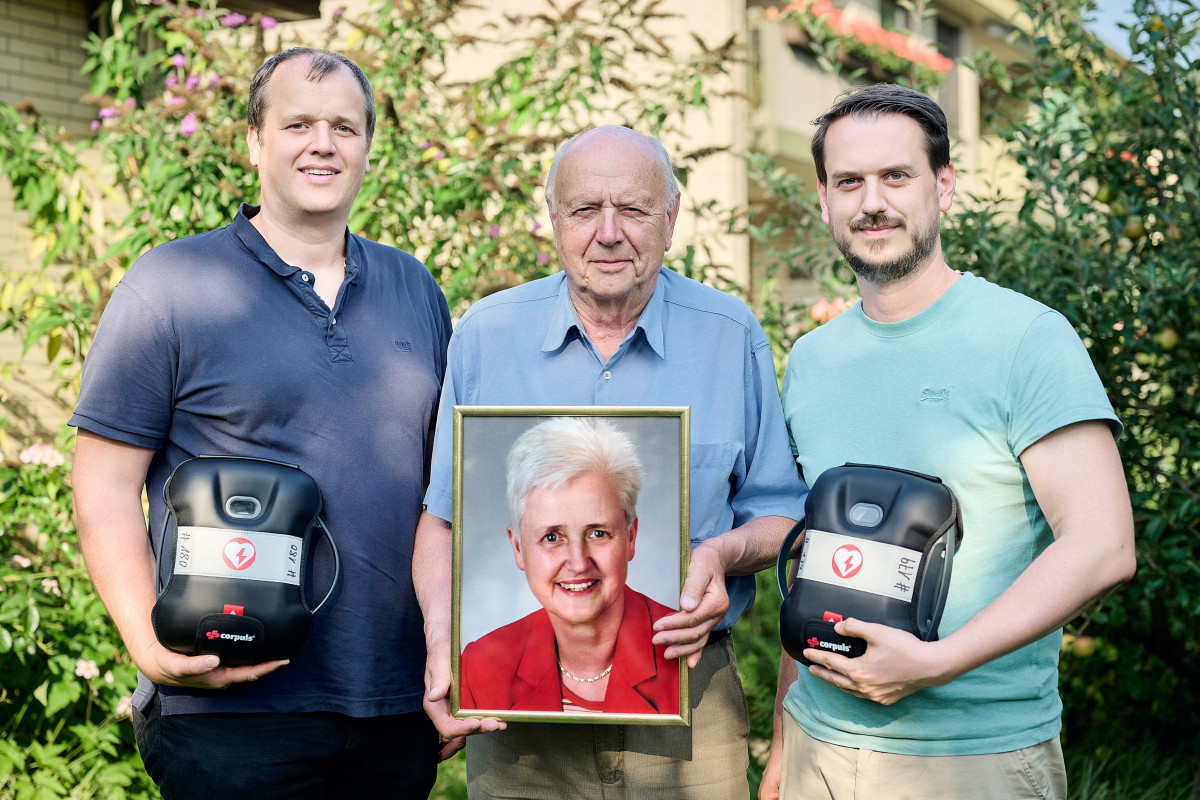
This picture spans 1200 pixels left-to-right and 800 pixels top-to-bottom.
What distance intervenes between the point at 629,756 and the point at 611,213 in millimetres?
1236

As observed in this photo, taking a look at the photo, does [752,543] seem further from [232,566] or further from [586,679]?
[232,566]

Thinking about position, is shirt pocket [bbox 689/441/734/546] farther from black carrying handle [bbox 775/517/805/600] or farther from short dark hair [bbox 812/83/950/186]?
short dark hair [bbox 812/83/950/186]

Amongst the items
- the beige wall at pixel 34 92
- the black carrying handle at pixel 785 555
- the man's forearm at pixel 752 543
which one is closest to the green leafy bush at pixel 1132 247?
the man's forearm at pixel 752 543

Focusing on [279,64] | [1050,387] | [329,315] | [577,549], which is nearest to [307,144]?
[279,64]

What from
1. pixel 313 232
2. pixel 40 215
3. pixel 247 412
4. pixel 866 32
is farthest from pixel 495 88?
pixel 866 32

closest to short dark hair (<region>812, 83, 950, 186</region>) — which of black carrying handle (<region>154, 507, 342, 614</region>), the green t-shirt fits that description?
the green t-shirt

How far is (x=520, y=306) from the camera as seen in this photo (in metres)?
2.53

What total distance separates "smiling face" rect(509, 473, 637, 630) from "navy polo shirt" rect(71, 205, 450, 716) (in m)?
0.54

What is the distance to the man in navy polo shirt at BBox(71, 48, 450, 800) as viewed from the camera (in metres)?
2.39

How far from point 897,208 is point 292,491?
55.5 inches

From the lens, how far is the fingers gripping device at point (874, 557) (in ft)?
6.29

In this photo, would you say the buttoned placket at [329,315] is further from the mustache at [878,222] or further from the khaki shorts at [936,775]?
the khaki shorts at [936,775]

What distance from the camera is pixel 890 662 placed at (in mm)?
1905

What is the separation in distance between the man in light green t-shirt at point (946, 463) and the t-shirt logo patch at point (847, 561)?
10cm
